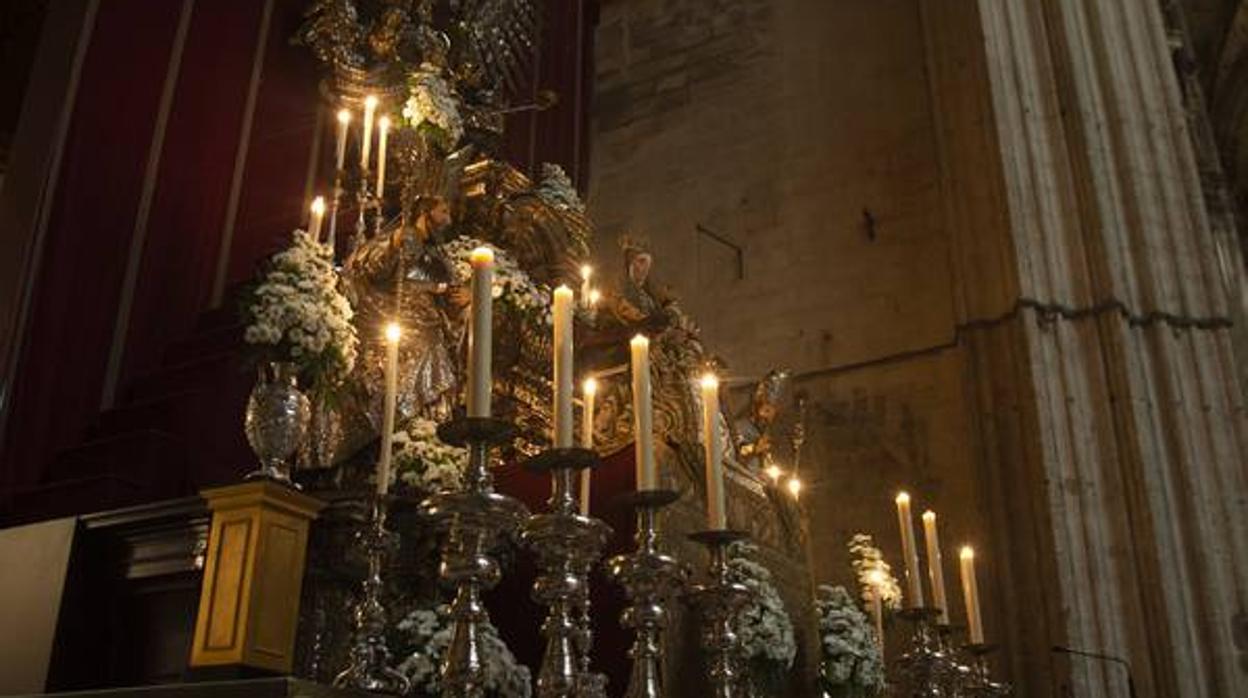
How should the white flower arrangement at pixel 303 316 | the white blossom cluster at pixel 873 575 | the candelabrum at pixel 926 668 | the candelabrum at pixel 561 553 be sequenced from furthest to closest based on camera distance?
1. the white blossom cluster at pixel 873 575
2. the candelabrum at pixel 926 668
3. the white flower arrangement at pixel 303 316
4. the candelabrum at pixel 561 553

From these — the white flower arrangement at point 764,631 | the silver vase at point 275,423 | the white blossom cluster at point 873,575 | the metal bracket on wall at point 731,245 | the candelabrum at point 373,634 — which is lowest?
the candelabrum at point 373,634

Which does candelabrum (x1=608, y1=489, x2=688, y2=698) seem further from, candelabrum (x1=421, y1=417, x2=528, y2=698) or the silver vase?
the silver vase

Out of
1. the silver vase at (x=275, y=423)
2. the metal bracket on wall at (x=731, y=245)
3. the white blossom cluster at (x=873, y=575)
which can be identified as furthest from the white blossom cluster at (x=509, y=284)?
the metal bracket on wall at (x=731, y=245)

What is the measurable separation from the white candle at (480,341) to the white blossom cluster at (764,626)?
8.05ft

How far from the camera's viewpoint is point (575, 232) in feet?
16.8

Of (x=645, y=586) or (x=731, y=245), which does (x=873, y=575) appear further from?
(x=731, y=245)

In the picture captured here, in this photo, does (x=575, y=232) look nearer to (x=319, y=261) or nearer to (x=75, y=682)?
(x=319, y=261)

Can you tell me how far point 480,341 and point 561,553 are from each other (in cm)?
40

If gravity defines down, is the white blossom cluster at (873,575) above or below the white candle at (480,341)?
above

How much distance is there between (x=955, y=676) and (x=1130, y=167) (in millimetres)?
4322

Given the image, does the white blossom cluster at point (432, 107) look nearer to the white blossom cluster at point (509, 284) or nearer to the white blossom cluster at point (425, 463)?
the white blossom cluster at point (509, 284)

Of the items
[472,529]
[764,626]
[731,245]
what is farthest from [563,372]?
[731,245]

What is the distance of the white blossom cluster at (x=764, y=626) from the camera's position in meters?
4.48

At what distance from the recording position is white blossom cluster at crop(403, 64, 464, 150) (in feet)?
17.1
